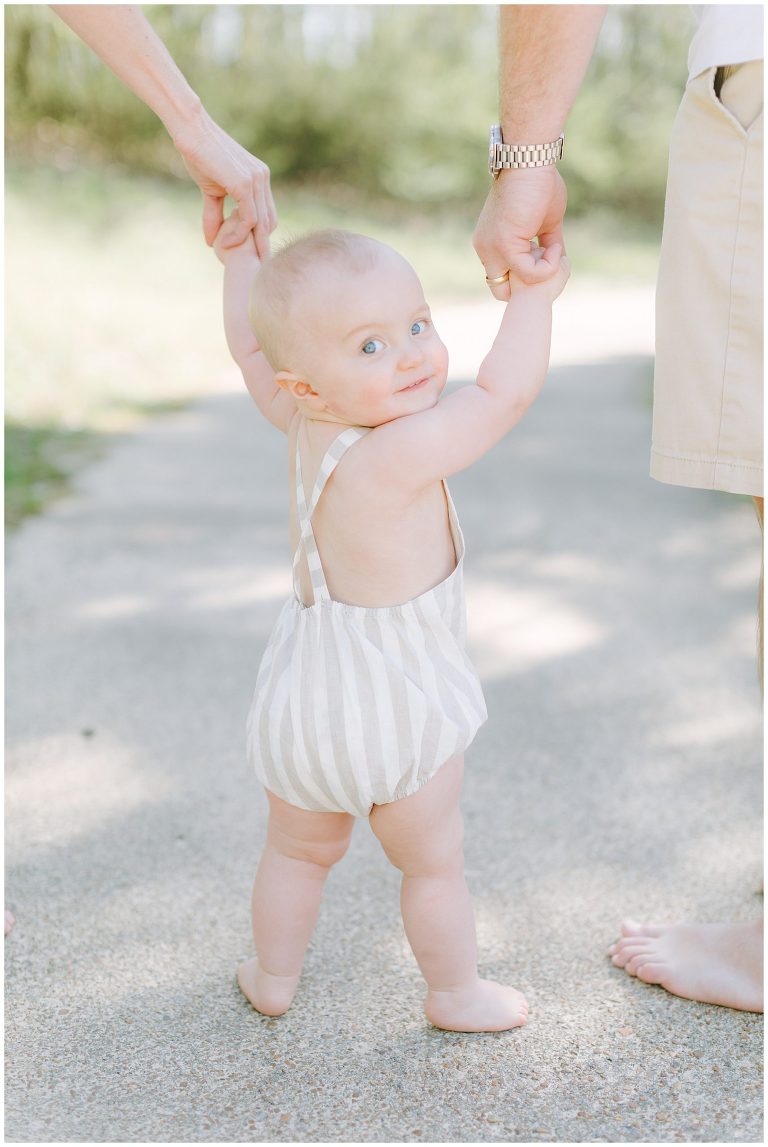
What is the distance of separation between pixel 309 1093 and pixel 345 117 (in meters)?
19.0

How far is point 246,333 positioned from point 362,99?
1850 centimetres

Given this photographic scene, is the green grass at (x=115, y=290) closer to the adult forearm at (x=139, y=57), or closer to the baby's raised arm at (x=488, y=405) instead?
the adult forearm at (x=139, y=57)

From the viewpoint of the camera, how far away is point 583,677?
3023 mm

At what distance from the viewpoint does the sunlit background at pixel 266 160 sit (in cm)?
773

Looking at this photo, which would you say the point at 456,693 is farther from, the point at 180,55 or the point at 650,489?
the point at 180,55

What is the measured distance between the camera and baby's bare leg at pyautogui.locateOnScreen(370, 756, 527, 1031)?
65.4 inches

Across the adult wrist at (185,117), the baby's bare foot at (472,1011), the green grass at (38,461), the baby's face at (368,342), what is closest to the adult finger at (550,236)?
the baby's face at (368,342)

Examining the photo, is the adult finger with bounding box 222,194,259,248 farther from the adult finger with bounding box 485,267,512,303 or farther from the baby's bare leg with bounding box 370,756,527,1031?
the baby's bare leg with bounding box 370,756,527,1031

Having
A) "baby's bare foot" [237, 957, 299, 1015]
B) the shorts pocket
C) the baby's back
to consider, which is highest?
the shorts pocket

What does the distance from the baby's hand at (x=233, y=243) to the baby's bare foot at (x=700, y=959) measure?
1.27m

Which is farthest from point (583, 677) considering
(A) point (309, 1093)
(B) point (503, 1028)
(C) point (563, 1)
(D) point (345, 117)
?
(D) point (345, 117)

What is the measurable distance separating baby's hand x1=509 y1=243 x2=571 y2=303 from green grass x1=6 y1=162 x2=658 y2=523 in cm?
39

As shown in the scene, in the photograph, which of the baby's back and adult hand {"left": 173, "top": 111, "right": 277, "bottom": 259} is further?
adult hand {"left": 173, "top": 111, "right": 277, "bottom": 259}

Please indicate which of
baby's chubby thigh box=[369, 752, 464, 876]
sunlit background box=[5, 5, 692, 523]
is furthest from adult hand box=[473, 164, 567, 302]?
sunlit background box=[5, 5, 692, 523]
